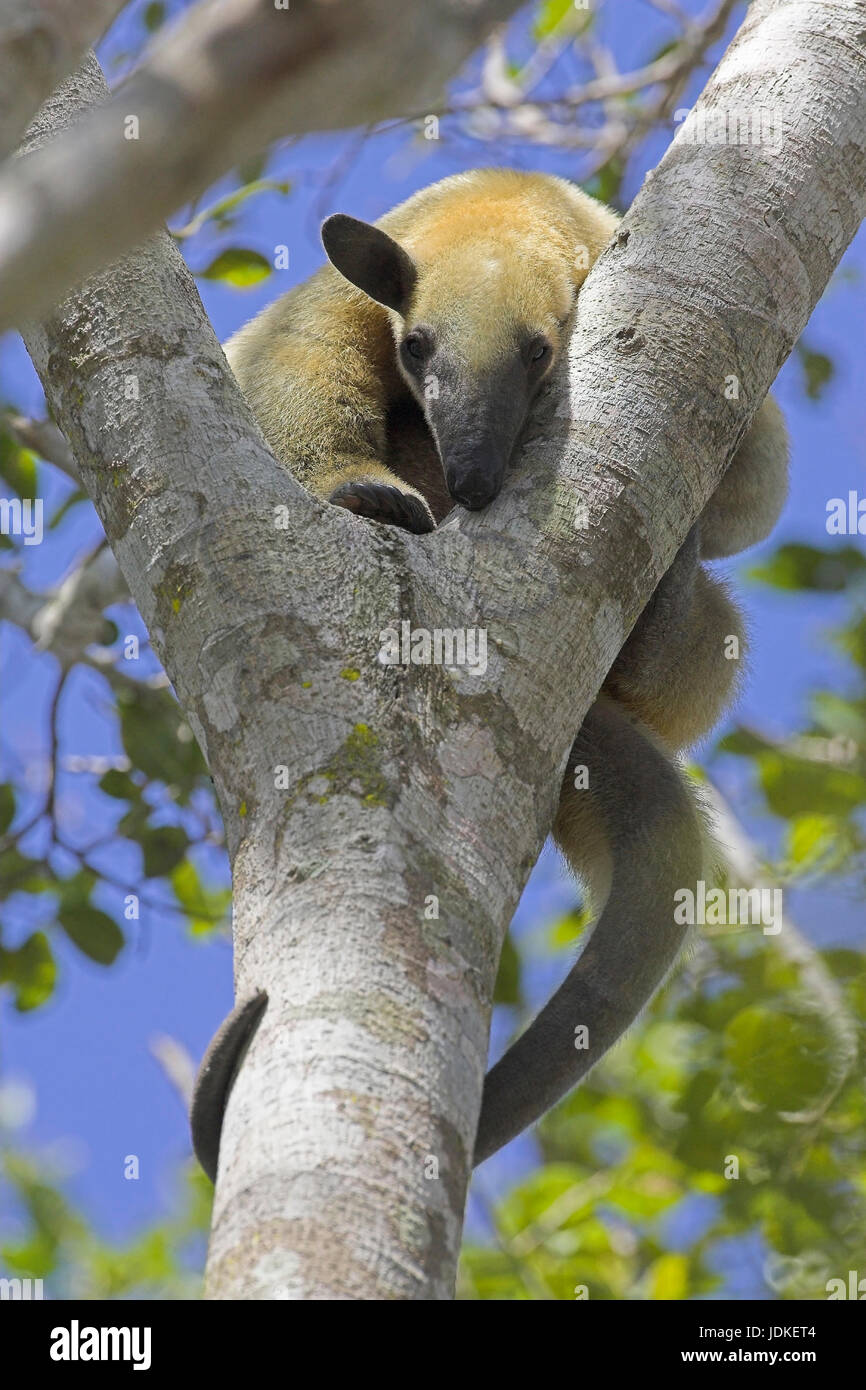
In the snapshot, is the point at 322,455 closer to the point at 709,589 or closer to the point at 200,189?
the point at 709,589

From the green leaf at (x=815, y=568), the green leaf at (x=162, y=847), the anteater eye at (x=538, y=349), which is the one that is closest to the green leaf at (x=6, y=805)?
the green leaf at (x=162, y=847)

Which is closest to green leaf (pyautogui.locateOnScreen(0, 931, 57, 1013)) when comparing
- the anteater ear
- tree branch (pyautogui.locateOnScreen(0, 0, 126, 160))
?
the anteater ear

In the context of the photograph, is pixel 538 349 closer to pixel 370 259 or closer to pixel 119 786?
pixel 370 259

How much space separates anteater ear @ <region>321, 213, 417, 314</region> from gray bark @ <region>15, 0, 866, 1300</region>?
2.92 ft

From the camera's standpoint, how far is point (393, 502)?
10.8ft

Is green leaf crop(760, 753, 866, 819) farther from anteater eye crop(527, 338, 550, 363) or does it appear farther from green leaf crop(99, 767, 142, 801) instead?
green leaf crop(99, 767, 142, 801)

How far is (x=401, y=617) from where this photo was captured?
245 centimetres

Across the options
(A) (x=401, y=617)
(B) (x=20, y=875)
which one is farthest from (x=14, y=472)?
(A) (x=401, y=617)

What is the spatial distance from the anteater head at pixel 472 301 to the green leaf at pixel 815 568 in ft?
4.38

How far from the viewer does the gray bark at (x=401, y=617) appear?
186 cm

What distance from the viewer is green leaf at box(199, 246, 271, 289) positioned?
502 centimetres

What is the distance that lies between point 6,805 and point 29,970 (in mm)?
565

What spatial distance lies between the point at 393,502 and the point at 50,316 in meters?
0.87

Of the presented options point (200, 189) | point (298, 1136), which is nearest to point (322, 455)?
point (298, 1136)
